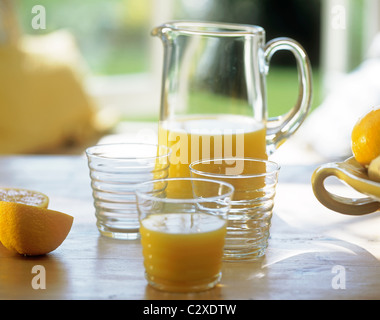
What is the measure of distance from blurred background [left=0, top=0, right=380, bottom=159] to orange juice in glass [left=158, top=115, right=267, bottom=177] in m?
1.95

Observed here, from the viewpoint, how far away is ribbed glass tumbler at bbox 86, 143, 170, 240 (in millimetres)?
845

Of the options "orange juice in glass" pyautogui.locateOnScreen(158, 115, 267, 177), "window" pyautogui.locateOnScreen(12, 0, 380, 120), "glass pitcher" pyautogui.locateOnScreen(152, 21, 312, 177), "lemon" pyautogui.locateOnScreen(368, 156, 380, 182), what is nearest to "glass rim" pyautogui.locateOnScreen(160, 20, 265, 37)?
"glass pitcher" pyautogui.locateOnScreen(152, 21, 312, 177)

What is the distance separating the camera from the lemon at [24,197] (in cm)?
89

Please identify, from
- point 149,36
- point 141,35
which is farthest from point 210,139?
point 141,35

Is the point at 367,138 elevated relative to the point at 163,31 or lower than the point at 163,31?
lower

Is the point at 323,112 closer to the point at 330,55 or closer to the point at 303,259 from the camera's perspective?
the point at 303,259

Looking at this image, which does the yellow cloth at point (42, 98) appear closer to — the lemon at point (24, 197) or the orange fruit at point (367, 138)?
the lemon at point (24, 197)

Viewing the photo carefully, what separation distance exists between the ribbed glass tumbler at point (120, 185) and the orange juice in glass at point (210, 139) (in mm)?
48

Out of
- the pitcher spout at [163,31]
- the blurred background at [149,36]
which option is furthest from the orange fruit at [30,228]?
the blurred background at [149,36]

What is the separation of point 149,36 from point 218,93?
10.5ft

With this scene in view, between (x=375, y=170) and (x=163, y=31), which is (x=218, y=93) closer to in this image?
(x=163, y=31)

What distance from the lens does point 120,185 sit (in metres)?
0.85

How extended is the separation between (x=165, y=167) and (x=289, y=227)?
0.21 metres

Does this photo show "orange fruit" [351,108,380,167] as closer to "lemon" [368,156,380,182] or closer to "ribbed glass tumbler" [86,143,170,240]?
"lemon" [368,156,380,182]
